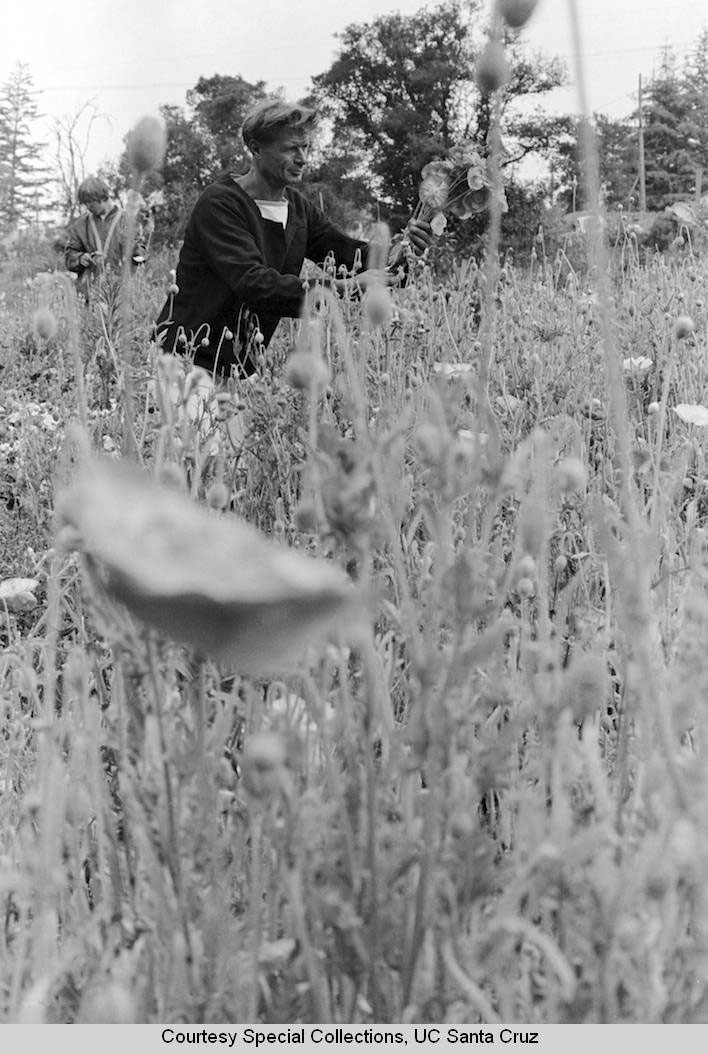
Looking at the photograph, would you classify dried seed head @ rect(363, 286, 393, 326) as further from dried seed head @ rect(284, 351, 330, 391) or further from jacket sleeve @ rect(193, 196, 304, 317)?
jacket sleeve @ rect(193, 196, 304, 317)

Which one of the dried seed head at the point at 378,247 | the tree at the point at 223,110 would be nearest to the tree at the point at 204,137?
the tree at the point at 223,110

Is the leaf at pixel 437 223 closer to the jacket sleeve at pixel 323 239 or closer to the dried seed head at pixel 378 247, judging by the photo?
the jacket sleeve at pixel 323 239

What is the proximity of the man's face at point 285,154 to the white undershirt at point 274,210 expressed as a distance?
0.26ft

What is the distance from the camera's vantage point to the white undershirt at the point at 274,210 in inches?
115

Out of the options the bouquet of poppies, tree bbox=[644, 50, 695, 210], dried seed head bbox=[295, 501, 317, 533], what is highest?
tree bbox=[644, 50, 695, 210]

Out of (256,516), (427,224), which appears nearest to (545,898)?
(256,516)

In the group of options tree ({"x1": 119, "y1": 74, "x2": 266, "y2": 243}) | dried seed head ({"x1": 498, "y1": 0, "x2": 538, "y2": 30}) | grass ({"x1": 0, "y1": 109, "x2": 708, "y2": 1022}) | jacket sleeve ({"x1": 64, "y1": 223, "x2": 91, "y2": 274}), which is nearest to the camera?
grass ({"x1": 0, "y1": 109, "x2": 708, "y2": 1022})

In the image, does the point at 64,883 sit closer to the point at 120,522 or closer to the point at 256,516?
the point at 120,522

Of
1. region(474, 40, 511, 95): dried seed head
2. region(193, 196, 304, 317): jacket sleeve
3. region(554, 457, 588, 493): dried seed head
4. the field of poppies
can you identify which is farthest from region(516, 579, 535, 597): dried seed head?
region(193, 196, 304, 317): jacket sleeve

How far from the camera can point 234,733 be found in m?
1.03

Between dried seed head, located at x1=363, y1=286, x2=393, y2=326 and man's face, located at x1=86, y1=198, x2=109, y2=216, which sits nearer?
dried seed head, located at x1=363, y1=286, x2=393, y2=326

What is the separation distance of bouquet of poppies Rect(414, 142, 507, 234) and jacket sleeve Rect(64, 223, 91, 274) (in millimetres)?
2027

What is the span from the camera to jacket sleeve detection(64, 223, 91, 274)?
3898mm

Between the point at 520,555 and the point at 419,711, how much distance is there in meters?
0.33
